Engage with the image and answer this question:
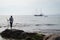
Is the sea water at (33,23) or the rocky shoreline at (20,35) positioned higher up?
the sea water at (33,23)

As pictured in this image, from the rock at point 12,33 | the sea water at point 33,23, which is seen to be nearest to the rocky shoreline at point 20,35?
the rock at point 12,33

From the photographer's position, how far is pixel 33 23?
143 inches

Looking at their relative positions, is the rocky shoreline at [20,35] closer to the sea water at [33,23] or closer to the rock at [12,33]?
the rock at [12,33]

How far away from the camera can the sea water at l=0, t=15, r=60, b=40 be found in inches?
136

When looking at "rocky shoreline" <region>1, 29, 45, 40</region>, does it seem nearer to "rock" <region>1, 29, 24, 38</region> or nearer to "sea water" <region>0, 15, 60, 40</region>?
"rock" <region>1, 29, 24, 38</region>

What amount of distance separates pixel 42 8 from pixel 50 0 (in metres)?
0.29

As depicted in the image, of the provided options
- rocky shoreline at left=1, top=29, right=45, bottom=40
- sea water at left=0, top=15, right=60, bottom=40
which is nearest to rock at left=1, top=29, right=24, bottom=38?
rocky shoreline at left=1, top=29, right=45, bottom=40

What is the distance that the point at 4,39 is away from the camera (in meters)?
3.48

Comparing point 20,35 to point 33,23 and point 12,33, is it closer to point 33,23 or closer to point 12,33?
point 12,33

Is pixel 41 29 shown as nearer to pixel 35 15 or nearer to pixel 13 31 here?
pixel 35 15

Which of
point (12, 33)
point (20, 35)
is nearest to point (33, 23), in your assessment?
point (20, 35)

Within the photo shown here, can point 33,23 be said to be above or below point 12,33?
above

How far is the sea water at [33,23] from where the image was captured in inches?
136

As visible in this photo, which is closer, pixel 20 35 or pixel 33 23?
pixel 20 35
